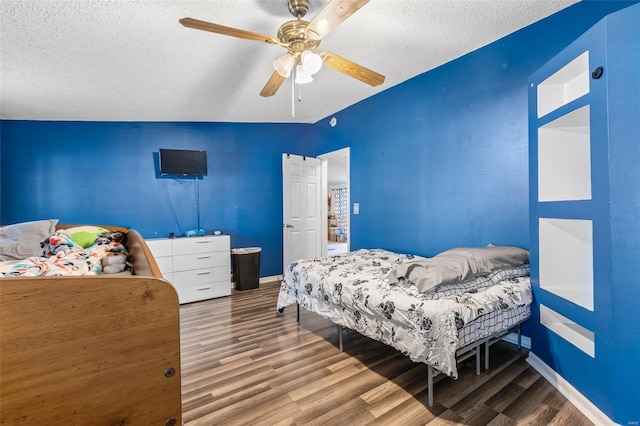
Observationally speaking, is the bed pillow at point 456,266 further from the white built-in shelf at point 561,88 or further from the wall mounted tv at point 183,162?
the wall mounted tv at point 183,162

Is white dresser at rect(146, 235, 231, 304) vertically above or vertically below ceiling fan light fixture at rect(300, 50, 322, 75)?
below

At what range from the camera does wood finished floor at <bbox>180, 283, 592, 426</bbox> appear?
1.59 m

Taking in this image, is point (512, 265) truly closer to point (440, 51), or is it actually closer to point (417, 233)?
point (417, 233)

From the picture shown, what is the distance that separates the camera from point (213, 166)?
4273mm

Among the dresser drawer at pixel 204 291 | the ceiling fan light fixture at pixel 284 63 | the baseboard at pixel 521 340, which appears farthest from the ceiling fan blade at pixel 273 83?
the baseboard at pixel 521 340

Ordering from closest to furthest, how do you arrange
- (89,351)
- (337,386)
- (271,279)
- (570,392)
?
(89,351), (570,392), (337,386), (271,279)

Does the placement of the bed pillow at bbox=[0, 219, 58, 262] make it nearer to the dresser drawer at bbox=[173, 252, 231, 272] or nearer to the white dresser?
the white dresser

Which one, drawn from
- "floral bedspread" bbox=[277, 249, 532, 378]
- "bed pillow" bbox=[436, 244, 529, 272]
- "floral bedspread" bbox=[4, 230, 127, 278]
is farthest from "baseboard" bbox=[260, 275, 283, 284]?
"bed pillow" bbox=[436, 244, 529, 272]

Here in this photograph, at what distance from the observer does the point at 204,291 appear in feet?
12.3

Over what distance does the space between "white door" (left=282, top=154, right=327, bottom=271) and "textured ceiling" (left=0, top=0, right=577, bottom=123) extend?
1340 mm

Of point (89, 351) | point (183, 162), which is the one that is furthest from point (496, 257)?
point (183, 162)

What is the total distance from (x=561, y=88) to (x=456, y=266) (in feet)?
4.81

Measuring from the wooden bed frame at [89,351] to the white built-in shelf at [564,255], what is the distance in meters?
2.25

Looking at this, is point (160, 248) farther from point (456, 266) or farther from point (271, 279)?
point (456, 266)
